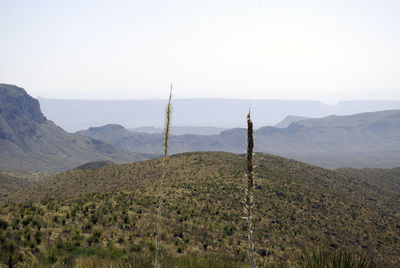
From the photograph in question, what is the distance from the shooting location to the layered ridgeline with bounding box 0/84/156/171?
12706 centimetres

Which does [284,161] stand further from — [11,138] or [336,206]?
[11,138]

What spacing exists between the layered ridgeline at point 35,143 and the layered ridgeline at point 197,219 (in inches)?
3752

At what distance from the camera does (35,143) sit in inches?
5832

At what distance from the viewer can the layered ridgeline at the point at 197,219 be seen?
13.6 meters

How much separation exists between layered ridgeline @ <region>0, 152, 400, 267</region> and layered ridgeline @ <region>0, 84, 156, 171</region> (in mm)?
A: 95305

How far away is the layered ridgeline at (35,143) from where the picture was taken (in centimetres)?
12706

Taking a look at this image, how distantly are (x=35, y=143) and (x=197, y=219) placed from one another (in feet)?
495

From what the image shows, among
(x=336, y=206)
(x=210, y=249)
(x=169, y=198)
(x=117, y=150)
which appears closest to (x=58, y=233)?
(x=210, y=249)

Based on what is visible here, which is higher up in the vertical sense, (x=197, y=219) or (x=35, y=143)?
(x=197, y=219)

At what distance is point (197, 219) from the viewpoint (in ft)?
68.1

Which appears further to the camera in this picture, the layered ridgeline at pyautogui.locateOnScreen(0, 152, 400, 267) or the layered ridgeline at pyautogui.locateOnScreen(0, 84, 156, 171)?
the layered ridgeline at pyautogui.locateOnScreen(0, 84, 156, 171)

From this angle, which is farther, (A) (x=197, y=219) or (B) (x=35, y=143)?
(B) (x=35, y=143)

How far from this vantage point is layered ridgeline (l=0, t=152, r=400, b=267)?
44.5ft

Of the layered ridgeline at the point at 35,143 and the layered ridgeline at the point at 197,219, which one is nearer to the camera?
the layered ridgeline at the point at 197,219
